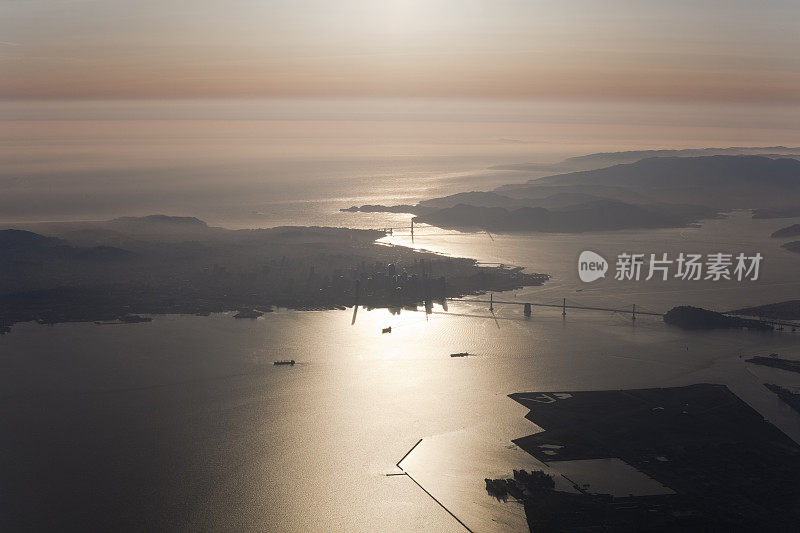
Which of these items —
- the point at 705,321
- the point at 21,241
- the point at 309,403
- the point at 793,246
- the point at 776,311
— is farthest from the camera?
the point at 793,246

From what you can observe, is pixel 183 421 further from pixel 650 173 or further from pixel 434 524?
pixel 650 173

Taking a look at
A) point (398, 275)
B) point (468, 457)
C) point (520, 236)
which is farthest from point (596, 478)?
point (520, 236)

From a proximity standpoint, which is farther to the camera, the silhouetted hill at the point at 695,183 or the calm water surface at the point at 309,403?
the silhouetted hill at the point at 695,183

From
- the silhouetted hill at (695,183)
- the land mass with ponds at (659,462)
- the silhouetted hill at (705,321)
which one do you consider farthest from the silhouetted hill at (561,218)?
the land mass with ponds at (659,462)

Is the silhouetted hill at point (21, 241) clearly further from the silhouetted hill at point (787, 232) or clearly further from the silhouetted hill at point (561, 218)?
the silhouetted hill at point (787, 232)

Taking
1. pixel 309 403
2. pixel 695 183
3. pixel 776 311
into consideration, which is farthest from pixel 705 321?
pixel 695 183

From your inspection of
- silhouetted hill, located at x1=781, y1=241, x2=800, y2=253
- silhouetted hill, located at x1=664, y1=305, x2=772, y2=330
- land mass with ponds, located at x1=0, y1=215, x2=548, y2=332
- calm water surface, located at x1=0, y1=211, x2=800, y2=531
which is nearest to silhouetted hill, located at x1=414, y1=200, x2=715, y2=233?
silhouetted hill, located at x1=781, y1=241, x2=800, y2=253

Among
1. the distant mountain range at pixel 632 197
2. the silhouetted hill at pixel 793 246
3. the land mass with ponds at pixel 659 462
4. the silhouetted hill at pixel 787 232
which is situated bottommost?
the land mass with ponds at pixel 659 462

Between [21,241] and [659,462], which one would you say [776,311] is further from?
[21,241]
